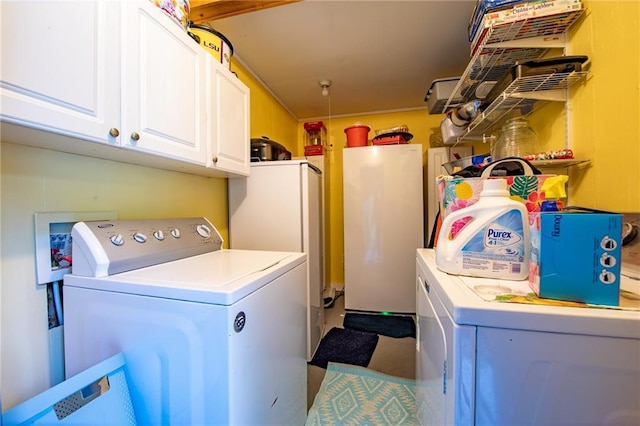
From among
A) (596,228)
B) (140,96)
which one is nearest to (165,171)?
(140,96)

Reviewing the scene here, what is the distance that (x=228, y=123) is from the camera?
1.43 m

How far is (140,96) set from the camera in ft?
2.96

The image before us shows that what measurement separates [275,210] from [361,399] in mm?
1333

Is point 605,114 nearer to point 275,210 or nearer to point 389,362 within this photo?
point 275,210

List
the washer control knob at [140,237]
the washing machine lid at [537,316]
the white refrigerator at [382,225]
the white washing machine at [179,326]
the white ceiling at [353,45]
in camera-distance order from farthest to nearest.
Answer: the white refrigerator at [382,225], the white ceiling at [353,45], the washer control knob at [140,237], the white washing machine at [179,326], the washing machine lid at [537,316]

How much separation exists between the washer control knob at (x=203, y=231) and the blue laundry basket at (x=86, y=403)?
672 mm

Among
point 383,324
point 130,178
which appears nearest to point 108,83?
point 130,178

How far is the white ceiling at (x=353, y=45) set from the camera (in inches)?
63.9

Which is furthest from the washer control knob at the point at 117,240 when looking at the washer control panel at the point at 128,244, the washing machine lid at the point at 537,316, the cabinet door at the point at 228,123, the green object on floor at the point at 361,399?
the green object on floor at the point at 361,399

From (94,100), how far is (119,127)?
0.31ft

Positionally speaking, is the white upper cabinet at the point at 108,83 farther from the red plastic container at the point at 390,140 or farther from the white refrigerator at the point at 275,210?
the red plastic container at the point at 390,140

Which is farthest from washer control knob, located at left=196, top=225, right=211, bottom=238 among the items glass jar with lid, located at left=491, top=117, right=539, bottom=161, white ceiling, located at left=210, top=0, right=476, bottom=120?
glass jar with lid, located at left=491, top=117, right=539, bottom=161

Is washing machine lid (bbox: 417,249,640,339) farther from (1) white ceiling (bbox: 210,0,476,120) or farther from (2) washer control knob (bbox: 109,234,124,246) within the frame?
(1) white ceiling (bbox: 210,0,476,120)

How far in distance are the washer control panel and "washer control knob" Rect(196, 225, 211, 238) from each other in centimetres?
4
